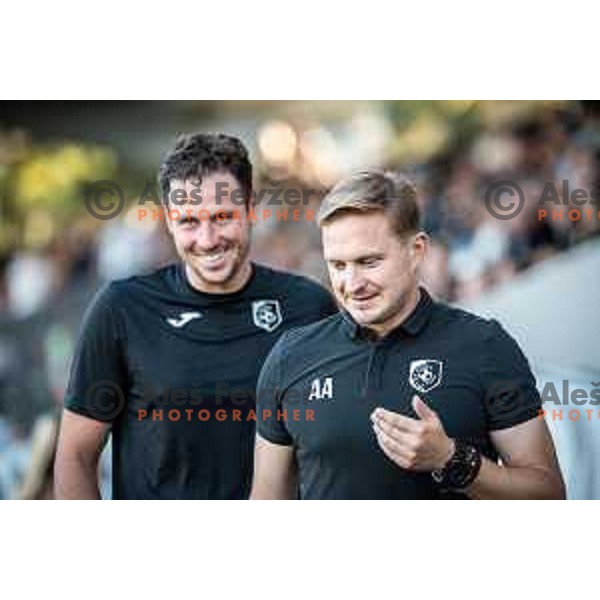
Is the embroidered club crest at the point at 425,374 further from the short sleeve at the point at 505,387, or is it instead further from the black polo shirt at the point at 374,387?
the short sleeve at the point at 505,387

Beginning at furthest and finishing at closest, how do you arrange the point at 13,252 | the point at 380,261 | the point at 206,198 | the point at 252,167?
the point at 13,252 → the point at 252,167 → the point at 206,198 → the point at 380,261

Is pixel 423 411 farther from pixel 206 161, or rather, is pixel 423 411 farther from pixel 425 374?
pixel 206 161

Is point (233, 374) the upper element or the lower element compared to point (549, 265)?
lower

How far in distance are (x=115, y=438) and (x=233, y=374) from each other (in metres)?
0.42

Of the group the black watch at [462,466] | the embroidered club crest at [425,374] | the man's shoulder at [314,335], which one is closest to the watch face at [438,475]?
the black watch at [462,466]

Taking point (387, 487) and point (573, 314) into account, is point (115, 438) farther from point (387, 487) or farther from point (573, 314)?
point (573, 314)

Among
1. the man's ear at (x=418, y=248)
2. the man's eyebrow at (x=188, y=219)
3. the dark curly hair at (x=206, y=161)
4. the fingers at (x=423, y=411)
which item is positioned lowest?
the fingers at (x=423, y=411)

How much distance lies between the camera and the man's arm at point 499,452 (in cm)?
296

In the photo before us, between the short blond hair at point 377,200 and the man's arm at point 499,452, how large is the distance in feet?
1.71

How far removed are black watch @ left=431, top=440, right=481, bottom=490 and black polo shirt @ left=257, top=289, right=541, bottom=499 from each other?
53 millimetres

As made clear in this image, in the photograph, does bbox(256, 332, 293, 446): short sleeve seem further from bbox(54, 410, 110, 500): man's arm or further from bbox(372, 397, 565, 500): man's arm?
bbox(54, 410, 110, 500): man's arm

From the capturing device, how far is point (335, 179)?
3.75 m

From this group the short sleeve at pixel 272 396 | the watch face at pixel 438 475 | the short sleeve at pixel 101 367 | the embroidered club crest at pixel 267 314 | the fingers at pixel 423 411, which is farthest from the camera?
the embroidered club crest at pixel 267 314
